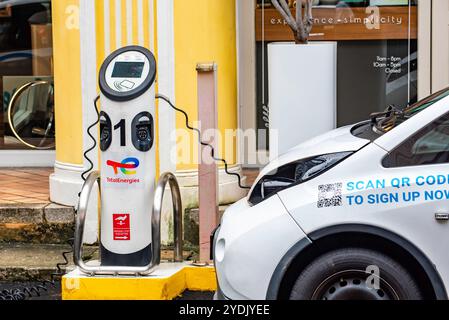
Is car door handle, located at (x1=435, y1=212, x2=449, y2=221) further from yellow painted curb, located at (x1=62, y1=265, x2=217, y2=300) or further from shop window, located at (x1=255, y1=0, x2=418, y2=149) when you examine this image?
shop window, located at (x1=255, y1=0, x2=418, y2=149)

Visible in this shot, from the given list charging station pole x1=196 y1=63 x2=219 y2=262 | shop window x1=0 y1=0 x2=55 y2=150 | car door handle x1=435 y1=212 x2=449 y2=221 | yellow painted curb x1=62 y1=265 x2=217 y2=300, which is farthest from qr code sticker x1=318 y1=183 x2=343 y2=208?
shop window x1=0 y1=0 x2=55 y2=150

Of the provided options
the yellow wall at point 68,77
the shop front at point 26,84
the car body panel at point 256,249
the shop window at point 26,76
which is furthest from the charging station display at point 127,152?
the shop window at point 26,76

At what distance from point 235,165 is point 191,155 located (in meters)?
0.61

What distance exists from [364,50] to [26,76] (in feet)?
12.0

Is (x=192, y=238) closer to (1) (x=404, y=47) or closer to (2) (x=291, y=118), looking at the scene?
(2) (x=291, y=118)

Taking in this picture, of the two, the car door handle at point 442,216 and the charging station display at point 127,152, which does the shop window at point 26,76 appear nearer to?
the charging station display at point 127,152

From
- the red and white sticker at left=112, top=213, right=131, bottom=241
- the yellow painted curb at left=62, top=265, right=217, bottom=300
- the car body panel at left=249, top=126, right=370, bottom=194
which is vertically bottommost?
the yellow painted curb at left=62, top=265, right=217, bottom=300

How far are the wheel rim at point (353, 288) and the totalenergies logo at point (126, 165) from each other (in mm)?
1897

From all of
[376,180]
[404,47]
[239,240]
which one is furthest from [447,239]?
[404,47]

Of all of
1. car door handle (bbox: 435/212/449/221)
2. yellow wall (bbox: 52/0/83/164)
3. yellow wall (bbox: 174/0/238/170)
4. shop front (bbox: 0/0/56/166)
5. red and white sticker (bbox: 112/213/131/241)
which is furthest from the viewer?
shop front (bbox: 0/0/56/166)

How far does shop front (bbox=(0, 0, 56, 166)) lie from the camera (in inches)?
412

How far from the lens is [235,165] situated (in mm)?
8750

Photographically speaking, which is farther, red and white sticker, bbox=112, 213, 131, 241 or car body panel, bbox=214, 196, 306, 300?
red and white sticker, bbox=112, 213, 131, 241

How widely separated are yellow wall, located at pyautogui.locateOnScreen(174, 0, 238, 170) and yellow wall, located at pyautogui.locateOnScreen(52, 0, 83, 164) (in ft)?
2.89
